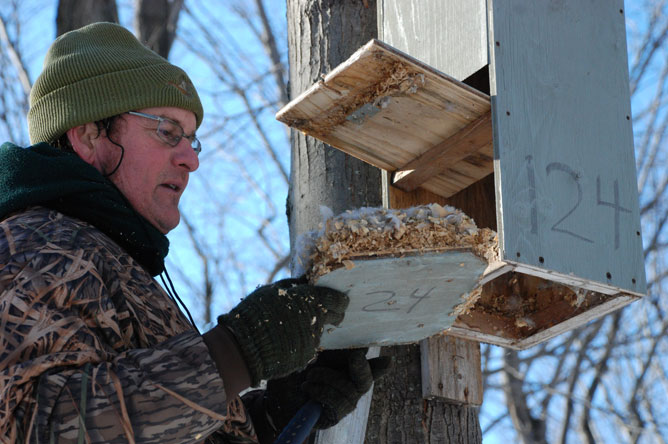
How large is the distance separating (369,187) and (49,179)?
117cm

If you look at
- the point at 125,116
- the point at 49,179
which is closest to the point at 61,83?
the point at 125,116

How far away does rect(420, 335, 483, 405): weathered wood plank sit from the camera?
2.64 metres

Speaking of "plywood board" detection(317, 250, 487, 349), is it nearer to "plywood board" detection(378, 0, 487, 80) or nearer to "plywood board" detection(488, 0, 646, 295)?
"plywood board" detection(488, 0, 646, 295)

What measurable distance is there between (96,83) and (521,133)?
1083mm

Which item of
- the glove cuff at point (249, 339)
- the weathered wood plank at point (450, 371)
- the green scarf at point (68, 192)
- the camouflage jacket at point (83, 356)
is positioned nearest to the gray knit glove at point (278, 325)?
the glove cuff at point (249, 339)

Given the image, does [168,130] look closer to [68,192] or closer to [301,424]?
[68,192]

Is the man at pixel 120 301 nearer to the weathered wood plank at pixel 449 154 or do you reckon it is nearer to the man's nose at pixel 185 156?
the man's nose at pixel 185 156

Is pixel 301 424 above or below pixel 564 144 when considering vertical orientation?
below

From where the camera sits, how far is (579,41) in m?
2.49

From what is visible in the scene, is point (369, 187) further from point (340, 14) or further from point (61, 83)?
point (61, 83)

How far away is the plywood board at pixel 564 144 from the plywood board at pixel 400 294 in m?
0.15

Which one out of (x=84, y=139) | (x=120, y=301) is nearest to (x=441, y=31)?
(x=84, y=139)

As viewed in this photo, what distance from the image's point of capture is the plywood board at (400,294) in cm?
202

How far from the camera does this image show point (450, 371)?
2.68 m
